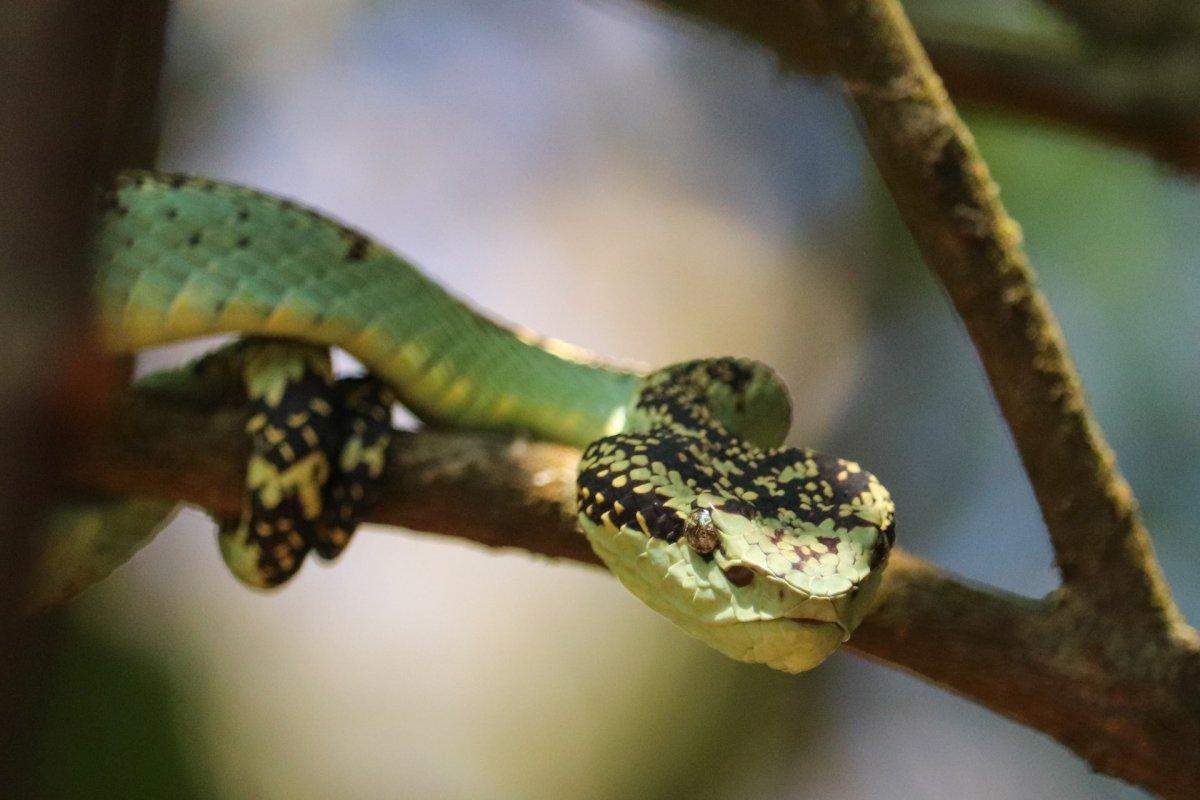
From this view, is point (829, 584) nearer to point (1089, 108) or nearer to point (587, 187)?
point (1089, 108)

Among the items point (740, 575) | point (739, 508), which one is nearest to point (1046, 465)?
point (739, 508)

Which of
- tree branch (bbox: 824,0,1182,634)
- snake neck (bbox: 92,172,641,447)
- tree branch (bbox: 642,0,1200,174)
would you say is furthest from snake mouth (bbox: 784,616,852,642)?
tree branch (bbox: 642,0,1200,174)

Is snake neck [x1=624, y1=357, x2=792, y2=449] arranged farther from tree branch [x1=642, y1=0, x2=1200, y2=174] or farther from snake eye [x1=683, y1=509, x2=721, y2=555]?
tree branch [x1=642, y1=0, x2=1200, y2=174]

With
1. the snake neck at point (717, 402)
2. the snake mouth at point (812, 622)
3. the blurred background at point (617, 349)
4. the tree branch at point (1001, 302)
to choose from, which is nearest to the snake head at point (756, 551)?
the snake mouth at point (812, 622)

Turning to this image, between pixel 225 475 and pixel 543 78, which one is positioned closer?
pixel 225 475

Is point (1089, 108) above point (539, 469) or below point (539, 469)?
above

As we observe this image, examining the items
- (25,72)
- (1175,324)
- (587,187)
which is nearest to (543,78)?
(587,187)
